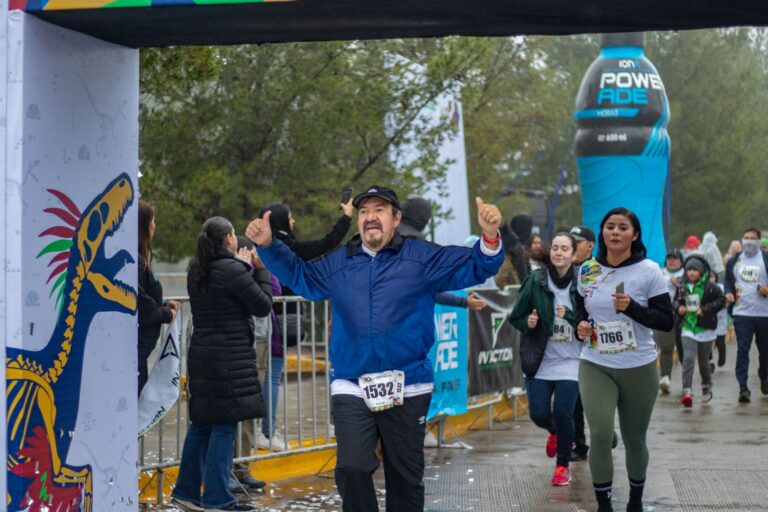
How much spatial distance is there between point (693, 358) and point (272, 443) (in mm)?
7228

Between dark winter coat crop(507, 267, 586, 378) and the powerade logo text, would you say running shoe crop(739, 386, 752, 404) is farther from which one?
the powerade logo text

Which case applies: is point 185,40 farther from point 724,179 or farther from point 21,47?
point 724,179

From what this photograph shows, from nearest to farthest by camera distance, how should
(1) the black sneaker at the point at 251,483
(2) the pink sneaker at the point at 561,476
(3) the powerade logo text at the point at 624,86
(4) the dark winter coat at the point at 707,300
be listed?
(1) the black sneaker at the point at 251,483
(2) the pink sneaker at the point at 561,476
(4) the dark winter coat at the point at 707,300
(3) the powerade logo text at the point at 624,86

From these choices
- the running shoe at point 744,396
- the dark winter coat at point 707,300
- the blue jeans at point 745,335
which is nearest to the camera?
the dark winter coat at point 707,300

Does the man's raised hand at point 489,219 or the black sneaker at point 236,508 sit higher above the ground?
the man's raised hand at point 489,219

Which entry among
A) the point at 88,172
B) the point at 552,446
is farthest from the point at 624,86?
the point at 88,172

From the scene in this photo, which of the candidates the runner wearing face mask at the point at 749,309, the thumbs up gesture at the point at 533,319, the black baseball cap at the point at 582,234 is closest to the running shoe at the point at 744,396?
the runner wearing face mask at the point at 749,309

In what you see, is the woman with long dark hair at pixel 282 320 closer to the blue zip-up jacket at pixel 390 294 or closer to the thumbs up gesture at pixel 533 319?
the thumbs up gesture at pixel 533 319

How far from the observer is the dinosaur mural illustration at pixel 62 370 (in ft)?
20.5

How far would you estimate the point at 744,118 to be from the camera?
48.0m

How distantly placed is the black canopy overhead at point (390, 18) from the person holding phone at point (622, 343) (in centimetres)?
192

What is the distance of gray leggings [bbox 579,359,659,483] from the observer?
788cm

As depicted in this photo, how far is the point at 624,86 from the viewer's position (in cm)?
2545

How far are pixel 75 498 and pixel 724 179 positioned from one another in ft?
145
